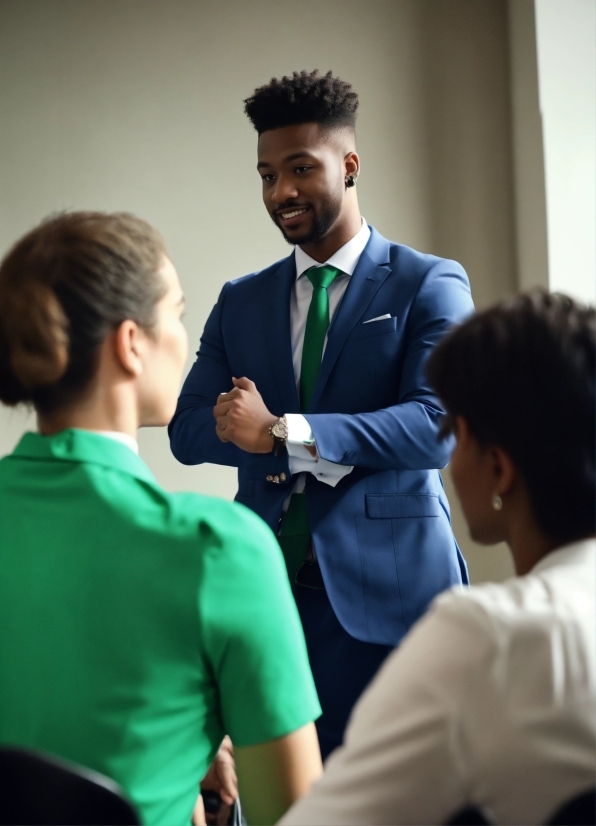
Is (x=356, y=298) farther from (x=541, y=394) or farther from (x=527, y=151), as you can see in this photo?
(x=527, y=151)

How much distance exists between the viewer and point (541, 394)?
36.4 inches

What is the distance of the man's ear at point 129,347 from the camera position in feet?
3.67

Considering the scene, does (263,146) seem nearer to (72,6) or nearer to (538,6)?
(538,6)

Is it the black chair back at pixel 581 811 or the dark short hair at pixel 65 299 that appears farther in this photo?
the dark short hair at pixel 65 299

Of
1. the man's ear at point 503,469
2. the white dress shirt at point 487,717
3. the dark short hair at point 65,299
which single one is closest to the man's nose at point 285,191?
the dark short hair at point 65,299

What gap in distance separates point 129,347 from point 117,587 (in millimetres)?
309

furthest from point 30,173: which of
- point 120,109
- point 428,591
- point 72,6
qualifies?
point 428,591

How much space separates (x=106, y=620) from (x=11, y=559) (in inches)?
5.6

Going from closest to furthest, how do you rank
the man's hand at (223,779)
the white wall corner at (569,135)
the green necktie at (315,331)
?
1. the man's hand at (223,779)
2. the green necktie at (315,331)
3. the white wall corner at (569,135)

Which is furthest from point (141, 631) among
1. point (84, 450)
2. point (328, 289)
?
point (328, 289)

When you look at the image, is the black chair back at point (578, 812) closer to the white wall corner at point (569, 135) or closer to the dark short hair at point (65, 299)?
the dark short hair at point (65, 299)

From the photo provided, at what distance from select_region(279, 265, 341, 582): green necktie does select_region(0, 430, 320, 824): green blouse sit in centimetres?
97

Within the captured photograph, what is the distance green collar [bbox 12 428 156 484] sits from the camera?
41.6 inches

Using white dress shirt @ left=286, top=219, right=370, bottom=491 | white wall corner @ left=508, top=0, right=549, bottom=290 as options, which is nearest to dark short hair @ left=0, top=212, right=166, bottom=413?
white dress shirt @ left=286, top=219, right=370, bottom=491
